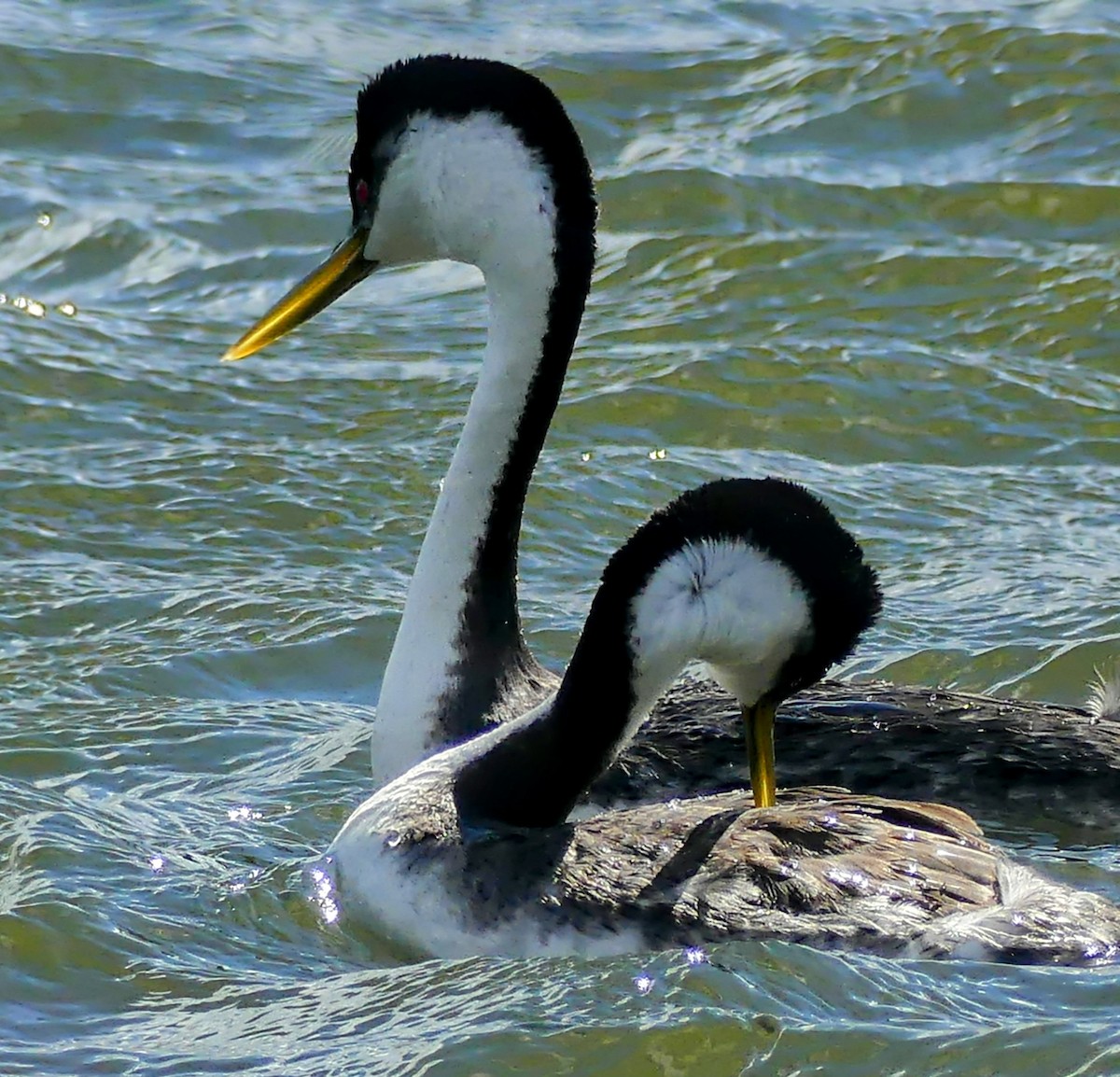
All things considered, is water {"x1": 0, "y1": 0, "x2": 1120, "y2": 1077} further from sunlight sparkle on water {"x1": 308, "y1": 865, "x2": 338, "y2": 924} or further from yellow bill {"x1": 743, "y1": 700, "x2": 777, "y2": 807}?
yellow bill {"x1": 743, "y1": 700, "x2": 777, "y2": 807}

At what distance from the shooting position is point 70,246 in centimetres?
1073

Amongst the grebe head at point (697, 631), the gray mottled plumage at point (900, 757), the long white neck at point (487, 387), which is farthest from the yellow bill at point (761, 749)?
the long white neck at point (487, 387)

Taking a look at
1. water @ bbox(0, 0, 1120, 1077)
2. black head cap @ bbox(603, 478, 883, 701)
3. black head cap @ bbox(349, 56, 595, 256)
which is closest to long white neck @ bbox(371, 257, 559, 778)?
black head cap @ bbox(349, 56, 595, 256)

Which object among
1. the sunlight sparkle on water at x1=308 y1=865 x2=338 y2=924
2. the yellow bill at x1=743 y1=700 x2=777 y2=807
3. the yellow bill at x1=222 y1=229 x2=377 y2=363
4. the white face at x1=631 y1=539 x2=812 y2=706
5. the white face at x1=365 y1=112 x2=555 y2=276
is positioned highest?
the white face at x1=365 y1=112 x2=555 y2=276

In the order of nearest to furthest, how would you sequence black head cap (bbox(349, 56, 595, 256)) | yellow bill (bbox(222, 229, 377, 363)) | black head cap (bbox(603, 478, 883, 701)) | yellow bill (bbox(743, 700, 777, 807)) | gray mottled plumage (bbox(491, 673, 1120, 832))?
black head cap (bbox(603, 478, 883, 701)) < yellow bill (bbox(743, 700, 777, 807)) < gray mottled plumage (bbox(491, 673, 1120, 832)) < black head cap (bbox(349, 56, 595, 256)) < yellow bill (bbox(222, 229, 377, 363))

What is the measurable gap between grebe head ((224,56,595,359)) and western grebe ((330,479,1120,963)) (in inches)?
54.0

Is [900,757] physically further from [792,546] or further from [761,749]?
[792,546]

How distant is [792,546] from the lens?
5504mm

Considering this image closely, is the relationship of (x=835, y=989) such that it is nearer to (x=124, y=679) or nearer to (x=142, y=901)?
(x=142, y=901)

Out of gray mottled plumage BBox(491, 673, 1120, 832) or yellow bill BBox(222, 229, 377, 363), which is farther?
yellow bill BBox(222, 229, 377, 363)

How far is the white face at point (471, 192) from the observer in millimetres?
6789

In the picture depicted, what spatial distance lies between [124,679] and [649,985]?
2.85 metres

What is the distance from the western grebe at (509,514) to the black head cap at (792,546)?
0.89 meters

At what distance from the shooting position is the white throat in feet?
22.2
